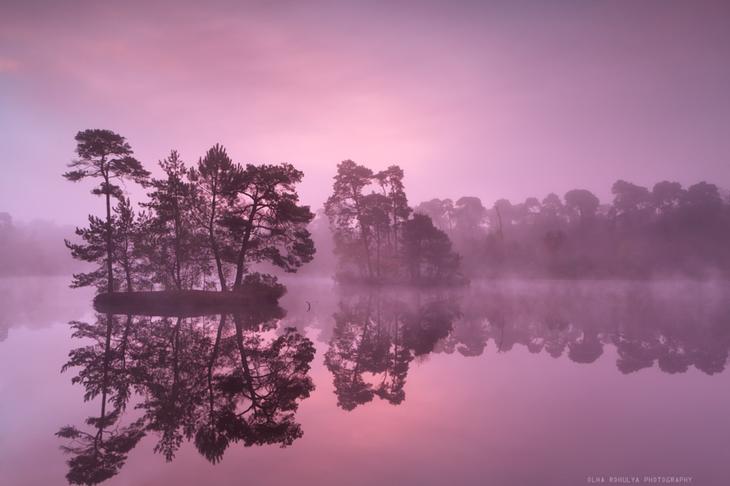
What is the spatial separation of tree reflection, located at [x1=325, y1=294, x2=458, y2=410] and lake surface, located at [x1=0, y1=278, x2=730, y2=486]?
91 millimetres

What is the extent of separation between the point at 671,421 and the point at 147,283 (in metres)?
36.1

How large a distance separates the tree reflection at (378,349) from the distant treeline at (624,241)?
57.0 metres

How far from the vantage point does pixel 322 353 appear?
41.5 ft

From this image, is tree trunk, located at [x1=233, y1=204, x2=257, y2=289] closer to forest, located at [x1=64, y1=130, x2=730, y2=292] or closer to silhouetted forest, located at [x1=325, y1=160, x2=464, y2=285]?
forest, located at [x1=64, y1=130, x2=730, y2=292]

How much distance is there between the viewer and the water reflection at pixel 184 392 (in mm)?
5746

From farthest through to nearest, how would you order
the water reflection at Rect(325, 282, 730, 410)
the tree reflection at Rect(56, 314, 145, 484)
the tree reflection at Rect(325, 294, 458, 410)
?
the water reflection at Rect(325, 282, 730, 410) → the tree reflection at Rect(325, 294, 458, 410) → the tree reflection at Rect(56, 314, 145, 484)

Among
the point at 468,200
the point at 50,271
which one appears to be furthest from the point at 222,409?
the point at 50,271

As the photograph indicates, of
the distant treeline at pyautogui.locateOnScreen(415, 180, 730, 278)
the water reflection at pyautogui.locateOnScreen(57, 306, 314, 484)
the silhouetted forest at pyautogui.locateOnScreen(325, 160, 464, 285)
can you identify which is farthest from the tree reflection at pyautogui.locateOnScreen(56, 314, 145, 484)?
the distant treeline at pyautogui.locateOnScreen(415, 180, 730, 278)

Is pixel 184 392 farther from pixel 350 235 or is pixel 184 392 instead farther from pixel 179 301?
pixel 350 235

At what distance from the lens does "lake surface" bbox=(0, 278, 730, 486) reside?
4934 mm

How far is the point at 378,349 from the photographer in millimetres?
12930

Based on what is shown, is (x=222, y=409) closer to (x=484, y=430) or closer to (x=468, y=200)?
(x=484, y=430)

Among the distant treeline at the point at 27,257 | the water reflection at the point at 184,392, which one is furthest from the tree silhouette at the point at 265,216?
the distant treeline at the point at 27,257

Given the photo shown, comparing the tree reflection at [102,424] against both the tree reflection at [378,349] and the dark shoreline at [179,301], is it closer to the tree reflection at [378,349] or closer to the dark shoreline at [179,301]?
the tree reflection at [378,349]
